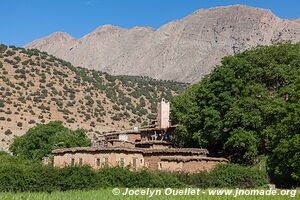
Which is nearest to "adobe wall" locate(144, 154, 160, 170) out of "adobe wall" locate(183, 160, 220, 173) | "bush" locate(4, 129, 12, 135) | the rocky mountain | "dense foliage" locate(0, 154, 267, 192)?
"adobe wall" locate(183, 160, 220, 173)

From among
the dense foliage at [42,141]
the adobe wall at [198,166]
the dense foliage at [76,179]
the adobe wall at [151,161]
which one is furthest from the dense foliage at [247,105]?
the dense foliage at [42,141]

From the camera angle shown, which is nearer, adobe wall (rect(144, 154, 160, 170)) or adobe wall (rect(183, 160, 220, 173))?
adobe wall (rect(183, 160, 220, 173))

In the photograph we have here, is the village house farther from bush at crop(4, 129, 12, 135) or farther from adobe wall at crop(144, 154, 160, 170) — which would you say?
bush at crop(4, 129, 12, 135)

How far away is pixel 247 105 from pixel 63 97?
54431 mm

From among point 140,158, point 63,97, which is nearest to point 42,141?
point 140,158

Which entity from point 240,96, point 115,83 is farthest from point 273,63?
point 115,83

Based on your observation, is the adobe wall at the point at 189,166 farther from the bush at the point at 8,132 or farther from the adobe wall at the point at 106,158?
the bush at the point at 8,132

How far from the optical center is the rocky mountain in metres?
83.5

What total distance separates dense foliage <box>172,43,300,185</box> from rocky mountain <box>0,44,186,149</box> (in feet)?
116

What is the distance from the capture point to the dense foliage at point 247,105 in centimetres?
4178

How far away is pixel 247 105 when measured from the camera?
43.8 metres

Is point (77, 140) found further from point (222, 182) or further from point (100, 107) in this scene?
point (100, 107)

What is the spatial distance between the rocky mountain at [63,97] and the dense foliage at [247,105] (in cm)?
3525

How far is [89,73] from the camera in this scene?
111000 mm
